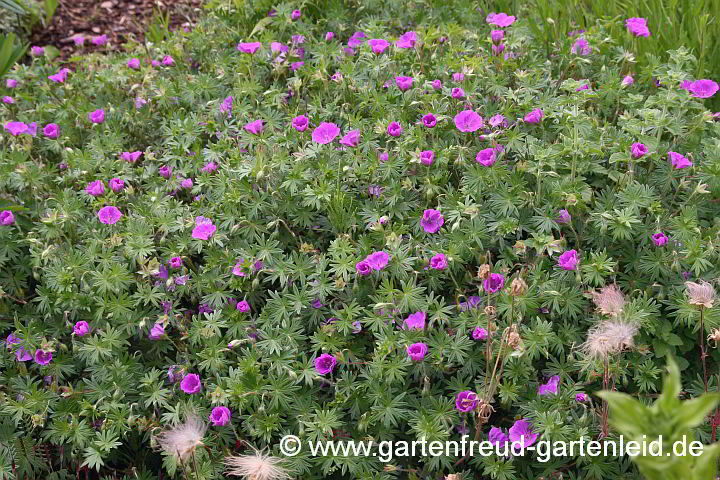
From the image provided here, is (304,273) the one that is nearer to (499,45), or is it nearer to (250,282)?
(250,282)

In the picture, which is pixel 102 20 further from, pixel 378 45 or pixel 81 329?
pixel 81 329

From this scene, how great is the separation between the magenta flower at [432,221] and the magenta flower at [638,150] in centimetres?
66

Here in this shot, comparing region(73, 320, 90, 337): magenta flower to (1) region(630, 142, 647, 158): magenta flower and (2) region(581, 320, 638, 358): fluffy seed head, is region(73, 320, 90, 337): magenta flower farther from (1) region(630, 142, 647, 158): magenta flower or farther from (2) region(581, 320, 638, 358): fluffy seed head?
(1) region(630, 142, 647, 158): magenta flower

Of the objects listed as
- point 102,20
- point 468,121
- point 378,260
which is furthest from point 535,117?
point 102,20

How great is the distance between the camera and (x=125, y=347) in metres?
2.27

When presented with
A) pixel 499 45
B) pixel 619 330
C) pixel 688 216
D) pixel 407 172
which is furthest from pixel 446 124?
pixel 619 330

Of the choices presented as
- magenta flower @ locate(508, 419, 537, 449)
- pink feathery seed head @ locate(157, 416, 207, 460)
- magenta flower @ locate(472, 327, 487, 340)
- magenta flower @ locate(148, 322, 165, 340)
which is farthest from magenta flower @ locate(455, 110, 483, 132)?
pink feathery seed head @ locate(157, 416, 207, 460)

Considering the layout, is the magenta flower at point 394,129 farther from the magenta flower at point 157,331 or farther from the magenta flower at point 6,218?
the magenta flower at point 6,218

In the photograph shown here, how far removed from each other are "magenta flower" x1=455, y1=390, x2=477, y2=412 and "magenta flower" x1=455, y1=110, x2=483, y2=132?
98 centimetres

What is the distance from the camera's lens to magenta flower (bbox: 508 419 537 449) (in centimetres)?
189

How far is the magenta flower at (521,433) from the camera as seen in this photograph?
1.89m

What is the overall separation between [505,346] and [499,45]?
4.90 feet

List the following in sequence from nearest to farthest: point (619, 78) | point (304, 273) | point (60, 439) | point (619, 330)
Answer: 1. point (619, 330)
2. point (60, 439)
3. point (304, 273)
4. point (619, 78)

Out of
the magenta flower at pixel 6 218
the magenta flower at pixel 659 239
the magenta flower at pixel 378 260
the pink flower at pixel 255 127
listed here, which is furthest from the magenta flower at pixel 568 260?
the magenta flower at pixel 6 218
